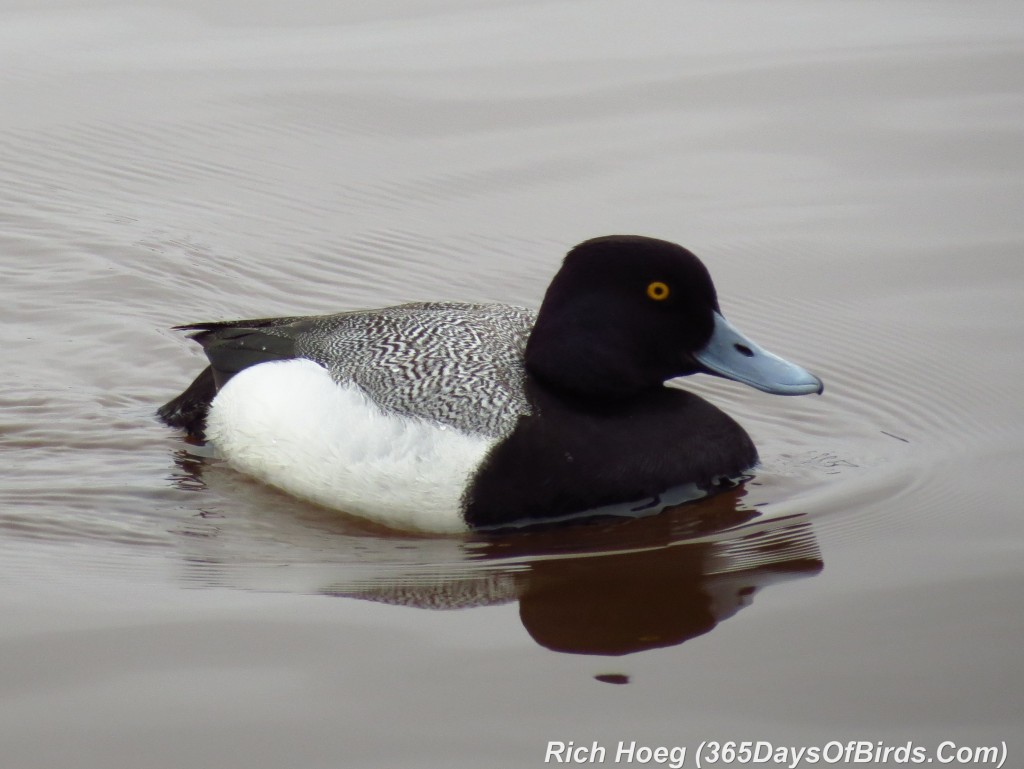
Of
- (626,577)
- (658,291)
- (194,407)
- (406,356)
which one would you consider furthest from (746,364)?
(194,407)

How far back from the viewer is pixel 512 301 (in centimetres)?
758

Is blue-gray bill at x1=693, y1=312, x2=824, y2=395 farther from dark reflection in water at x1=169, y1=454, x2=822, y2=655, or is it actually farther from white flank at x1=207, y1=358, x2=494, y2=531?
white flank at x1=207, y1=358, x2=494, y2=531

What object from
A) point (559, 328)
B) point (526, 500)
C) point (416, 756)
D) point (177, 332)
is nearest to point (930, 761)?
point (416, 756)

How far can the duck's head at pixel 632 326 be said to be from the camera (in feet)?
18.1

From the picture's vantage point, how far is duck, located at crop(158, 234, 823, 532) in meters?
5.30

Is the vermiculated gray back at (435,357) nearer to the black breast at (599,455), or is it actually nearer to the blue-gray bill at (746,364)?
the black breast at (599,455)

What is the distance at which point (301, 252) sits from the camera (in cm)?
813

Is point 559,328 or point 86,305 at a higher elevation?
point 559,328

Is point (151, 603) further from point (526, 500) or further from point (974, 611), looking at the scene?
point (974, 611)

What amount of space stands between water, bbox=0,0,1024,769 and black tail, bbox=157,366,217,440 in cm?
10

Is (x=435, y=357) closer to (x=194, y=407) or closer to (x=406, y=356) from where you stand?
(x=406, y=356)

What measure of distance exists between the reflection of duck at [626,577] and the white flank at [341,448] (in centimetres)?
32

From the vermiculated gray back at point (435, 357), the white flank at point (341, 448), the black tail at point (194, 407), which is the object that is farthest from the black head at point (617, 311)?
the black tail at point (194, 407)

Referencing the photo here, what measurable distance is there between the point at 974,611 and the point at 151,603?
2.48m
